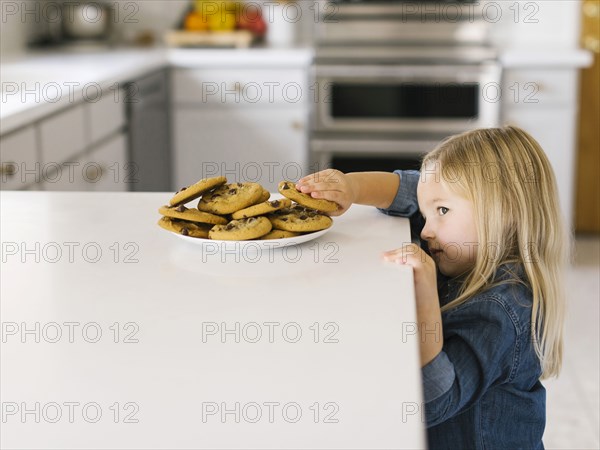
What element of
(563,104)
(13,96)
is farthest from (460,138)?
(563,104)

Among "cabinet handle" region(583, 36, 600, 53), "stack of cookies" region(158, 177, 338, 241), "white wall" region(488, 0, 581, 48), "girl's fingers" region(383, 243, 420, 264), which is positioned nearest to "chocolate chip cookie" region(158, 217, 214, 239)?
"stack of cookies" region(158, 177, 338, 241)

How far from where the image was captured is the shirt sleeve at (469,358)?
1051 mm

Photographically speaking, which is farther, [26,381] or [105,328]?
Result: [105,328]

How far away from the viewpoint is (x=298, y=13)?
4227 millimetres

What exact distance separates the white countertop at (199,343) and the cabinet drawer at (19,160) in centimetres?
110

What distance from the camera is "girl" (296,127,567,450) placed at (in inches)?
44.9

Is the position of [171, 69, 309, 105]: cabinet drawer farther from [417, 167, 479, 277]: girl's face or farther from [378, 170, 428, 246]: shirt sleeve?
[417, 167, 479, 277]: girl's face

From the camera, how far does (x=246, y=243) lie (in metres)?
1.13

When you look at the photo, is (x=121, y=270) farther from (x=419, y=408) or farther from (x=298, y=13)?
(x=298, y=13)

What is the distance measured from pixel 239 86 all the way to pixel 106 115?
2.44 feet

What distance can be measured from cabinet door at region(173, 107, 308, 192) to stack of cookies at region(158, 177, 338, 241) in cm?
255

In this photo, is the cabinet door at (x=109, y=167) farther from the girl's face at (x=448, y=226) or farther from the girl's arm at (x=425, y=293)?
the girl's arm at (x=425, y=293)

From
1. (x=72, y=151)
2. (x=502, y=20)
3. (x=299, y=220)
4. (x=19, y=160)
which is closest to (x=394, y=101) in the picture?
(x=502, y=20)

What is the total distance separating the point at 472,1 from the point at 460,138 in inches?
115
